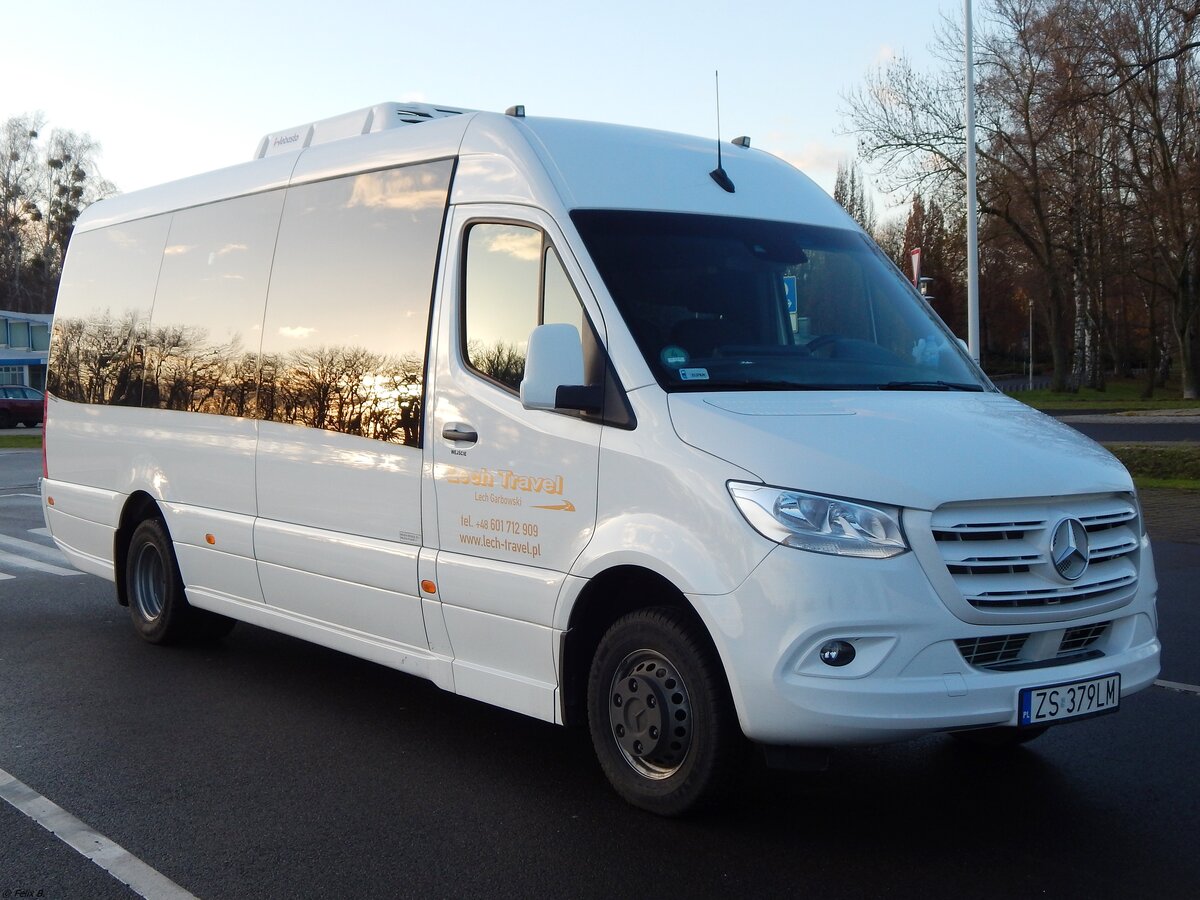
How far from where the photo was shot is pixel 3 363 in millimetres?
80375

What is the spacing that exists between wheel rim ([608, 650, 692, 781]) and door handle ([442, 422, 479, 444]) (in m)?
1.16

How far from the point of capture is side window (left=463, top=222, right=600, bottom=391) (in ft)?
17.7

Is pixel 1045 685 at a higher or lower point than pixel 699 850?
higher

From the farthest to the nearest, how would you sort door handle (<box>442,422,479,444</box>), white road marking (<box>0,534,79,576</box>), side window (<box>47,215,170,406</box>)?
white road marking (<box>0,534,79,576</box>) < side window (<box>47,215,170,406</box>) < door handle (<box>442,422,479,444</box>)

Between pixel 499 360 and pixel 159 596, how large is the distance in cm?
374

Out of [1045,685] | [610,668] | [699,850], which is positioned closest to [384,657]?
[610,668]

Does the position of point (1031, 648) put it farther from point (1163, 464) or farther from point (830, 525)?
point (1163, 464)

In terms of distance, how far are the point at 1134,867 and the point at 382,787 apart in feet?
8.95

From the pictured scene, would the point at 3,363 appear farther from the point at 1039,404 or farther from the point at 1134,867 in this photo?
the point at 1134,867

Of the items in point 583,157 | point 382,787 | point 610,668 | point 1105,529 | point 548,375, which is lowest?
point 382,787

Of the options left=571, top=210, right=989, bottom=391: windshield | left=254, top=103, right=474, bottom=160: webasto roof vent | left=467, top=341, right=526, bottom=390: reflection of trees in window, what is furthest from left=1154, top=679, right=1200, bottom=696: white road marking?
left=254, top=103, right=474, bottom=160: webasto roof vent

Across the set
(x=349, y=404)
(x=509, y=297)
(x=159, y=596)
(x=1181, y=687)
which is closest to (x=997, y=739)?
(x=1181, y=687)

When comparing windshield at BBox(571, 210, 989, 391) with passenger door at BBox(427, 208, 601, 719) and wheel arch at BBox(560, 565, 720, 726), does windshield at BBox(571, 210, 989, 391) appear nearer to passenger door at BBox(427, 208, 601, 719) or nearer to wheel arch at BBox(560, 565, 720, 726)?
passenger door at BBox(427, 208, 601, 719)

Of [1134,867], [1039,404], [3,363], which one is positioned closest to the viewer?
[1134,867]
